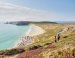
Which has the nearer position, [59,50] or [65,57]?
[65,57]

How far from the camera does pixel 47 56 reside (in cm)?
2978

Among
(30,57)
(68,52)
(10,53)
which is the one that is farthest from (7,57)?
(68,52)

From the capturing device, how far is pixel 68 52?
2952cm

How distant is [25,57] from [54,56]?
17.2 feet

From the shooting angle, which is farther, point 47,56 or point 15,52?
point 15,52

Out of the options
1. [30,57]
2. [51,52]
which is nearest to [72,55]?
[51,52]

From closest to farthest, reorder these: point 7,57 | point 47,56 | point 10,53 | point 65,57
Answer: point 65,57 < point 47,56 < point 7,57 < point 10,53

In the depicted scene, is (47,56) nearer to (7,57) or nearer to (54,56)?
(54,56)

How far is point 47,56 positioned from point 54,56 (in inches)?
44.5

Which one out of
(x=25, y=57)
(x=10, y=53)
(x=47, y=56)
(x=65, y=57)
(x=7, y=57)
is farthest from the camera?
(x=10, y=53)

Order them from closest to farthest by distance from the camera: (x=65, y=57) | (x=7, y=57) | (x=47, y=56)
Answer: (x=65, y=57)
(x=47, y=56)
(x=7, y=57)

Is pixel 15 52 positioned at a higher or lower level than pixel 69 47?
lower

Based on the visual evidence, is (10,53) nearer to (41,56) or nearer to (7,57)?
(7,57)

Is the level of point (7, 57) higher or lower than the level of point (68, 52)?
lower
